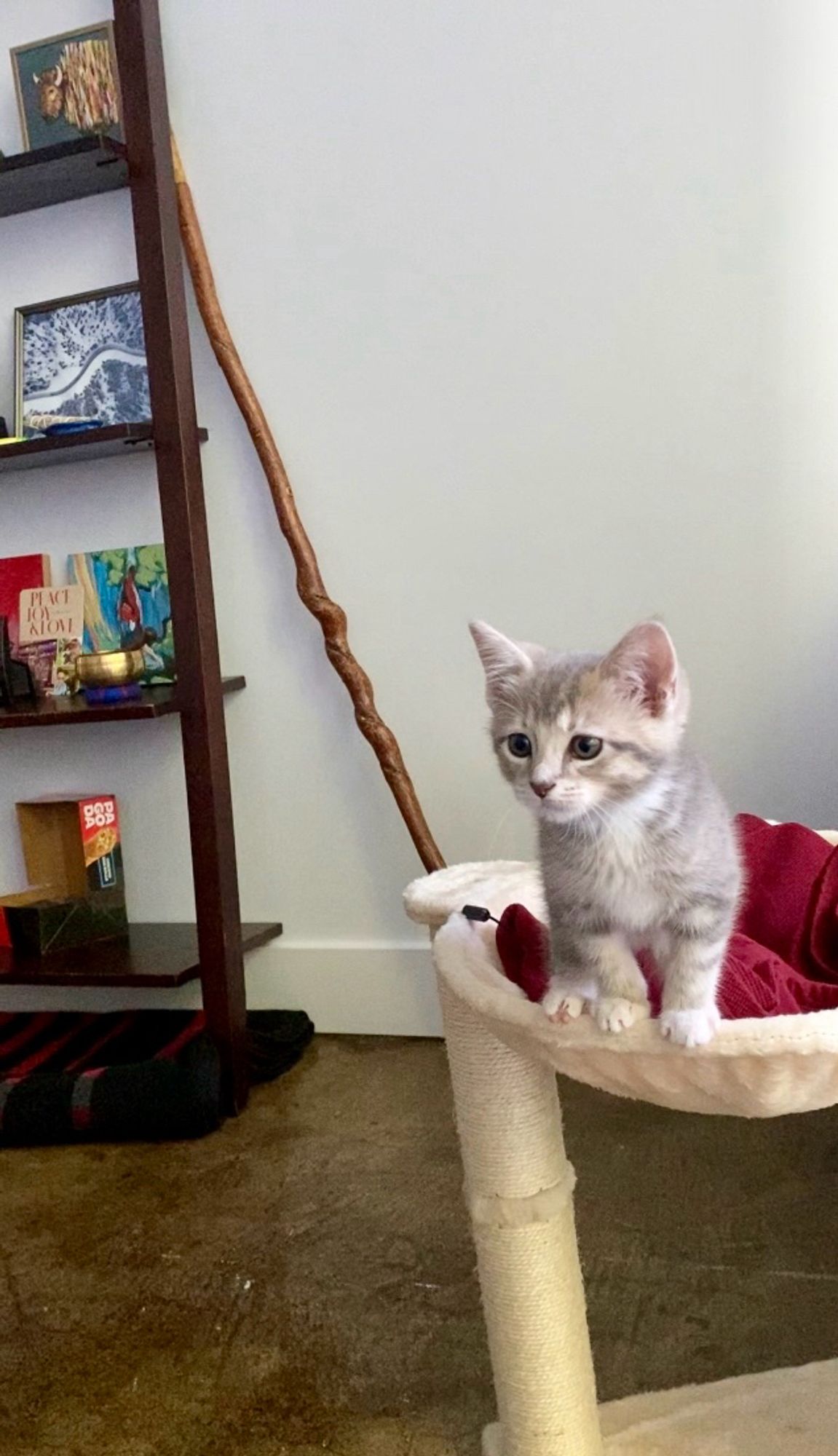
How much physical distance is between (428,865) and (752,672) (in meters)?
0.61

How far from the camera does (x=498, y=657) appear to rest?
955mm

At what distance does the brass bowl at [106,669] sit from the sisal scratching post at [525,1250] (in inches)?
43.2

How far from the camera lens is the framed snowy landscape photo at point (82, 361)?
1970 mm

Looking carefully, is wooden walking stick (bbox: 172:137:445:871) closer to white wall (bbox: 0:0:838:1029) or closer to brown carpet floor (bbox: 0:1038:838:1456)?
white wall (bbox: 0:0:838:1029)

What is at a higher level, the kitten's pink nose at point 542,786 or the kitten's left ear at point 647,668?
the kitten's left ear at point 647,668

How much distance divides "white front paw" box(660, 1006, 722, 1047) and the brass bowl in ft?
4.37

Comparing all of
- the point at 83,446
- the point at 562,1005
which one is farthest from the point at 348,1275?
the point at 83,446

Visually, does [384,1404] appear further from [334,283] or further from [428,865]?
[334,283]

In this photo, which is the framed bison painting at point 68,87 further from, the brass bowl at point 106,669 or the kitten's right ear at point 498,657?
the kitten's right ear at point 498,657

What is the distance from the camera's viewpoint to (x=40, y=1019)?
2145mm

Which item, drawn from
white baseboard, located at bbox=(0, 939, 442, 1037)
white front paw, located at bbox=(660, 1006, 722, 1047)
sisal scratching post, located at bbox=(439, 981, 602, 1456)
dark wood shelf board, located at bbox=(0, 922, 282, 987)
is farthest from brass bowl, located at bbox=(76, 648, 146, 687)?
white front paw, located at bbox=(660, 1006, 722, 1047)

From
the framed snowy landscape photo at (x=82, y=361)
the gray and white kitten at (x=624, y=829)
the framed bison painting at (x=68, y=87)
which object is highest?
the framed bison painting at (x=68, y=87)

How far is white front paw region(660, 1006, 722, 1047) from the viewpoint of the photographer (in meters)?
0.80

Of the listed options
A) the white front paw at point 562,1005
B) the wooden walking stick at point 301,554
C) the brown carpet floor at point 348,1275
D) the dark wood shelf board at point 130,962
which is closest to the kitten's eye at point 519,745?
the white front paw at point 562,1005
